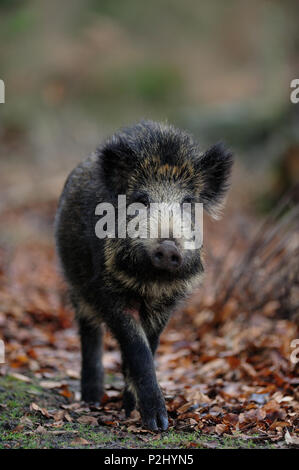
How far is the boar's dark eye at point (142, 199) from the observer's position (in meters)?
4.58

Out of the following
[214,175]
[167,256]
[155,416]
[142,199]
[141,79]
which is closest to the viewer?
[167,256]

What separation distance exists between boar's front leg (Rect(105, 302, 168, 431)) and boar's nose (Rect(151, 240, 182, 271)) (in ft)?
2.22

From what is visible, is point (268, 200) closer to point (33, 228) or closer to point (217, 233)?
point (217, 233)

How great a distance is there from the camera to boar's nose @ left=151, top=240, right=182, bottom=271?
3.95 meters

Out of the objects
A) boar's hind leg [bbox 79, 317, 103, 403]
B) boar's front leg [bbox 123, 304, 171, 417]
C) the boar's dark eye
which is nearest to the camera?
the boar's dark eye

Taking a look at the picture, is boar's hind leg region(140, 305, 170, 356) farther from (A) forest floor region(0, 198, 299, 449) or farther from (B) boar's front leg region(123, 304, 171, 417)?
(A) forest floor region(0, 198, 299, 449)

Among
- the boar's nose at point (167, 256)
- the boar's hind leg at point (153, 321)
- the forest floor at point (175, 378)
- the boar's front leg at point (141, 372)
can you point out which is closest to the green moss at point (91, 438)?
the forest floor at point (175, 378)

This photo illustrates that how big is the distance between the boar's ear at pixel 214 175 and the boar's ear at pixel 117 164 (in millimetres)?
571

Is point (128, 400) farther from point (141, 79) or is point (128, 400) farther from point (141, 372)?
point (141, 79)

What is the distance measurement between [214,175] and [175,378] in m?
2.11

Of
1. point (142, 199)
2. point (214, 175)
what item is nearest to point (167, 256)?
point (142, 199)

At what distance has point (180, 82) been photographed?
31.1 m

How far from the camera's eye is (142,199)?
181 inches

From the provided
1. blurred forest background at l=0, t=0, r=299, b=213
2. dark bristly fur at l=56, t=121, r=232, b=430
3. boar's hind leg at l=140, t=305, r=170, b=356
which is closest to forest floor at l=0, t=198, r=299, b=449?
dark bristly fur at l=56, t=121, r=232, b=430
